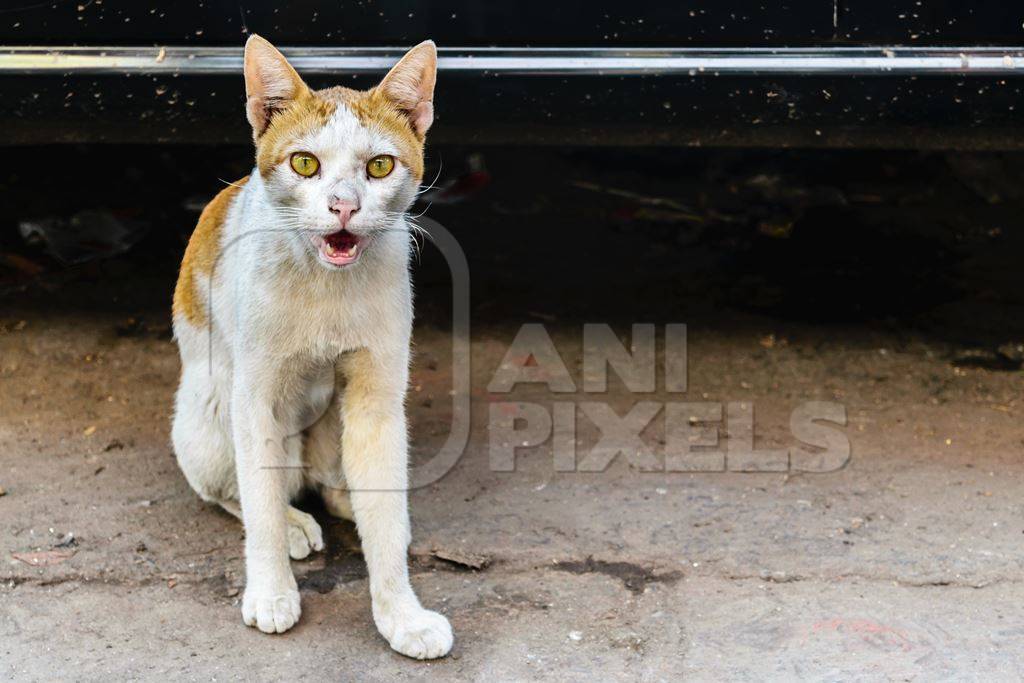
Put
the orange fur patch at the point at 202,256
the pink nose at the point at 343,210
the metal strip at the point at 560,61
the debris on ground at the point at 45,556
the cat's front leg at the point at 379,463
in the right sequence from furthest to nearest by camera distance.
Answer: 1. the metal strip at the point at 560,61
2. the orange fur patch at the point at 202,256
3. the debris on ground at the point at 45,556
4. the cat's front leg at the point at 379,463
5. the pink nose at the point at 343,210

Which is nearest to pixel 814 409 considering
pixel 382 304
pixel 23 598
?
pixel 382 304

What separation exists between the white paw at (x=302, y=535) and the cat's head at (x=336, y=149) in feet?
2.40

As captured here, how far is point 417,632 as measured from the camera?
2.58m

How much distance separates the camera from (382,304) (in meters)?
2.75

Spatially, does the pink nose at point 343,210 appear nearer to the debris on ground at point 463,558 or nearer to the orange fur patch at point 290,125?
the orange fur patch at point 290,125

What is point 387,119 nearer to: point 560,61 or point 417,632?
point 560,61

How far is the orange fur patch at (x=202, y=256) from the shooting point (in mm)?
3000

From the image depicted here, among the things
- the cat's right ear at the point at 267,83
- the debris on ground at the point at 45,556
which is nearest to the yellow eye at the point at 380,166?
the cat's right ear at the point at 267,83

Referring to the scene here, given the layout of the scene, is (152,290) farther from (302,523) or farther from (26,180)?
(302,523)

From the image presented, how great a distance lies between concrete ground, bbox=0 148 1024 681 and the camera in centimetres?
260

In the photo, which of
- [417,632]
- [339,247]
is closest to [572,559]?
[417,632]

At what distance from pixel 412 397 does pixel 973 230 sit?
259 cm

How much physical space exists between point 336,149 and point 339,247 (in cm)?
21

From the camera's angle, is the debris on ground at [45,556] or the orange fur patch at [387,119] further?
the debris on ground at [45,556]
